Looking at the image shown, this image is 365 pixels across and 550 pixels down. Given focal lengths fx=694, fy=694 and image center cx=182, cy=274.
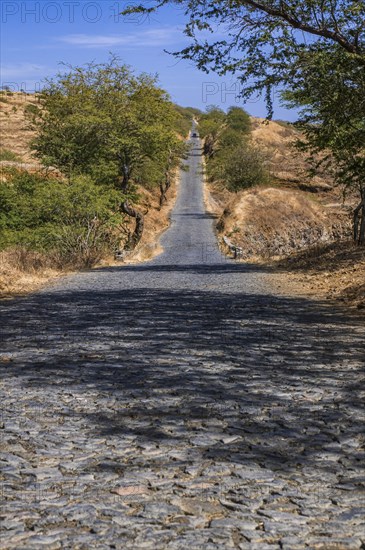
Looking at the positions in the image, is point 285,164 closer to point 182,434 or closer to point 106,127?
point 106,127

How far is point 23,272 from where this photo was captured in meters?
20.1

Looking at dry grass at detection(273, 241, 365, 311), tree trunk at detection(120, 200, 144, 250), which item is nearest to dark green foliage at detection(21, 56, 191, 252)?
tree trunk at detection(120, 200, 144, 250)

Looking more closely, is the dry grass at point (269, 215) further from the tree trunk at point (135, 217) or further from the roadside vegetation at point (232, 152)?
the roadside vegetation at point (232, 152)

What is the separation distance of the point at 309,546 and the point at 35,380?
4241mm

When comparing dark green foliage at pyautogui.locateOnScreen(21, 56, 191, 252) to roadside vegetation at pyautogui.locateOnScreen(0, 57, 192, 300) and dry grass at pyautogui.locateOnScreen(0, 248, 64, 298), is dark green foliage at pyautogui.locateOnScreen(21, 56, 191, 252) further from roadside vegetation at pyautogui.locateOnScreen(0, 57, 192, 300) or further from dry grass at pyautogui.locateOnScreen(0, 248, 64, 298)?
dry grass at pyautogui.locateOnScreen(0, 248, 64, 298)

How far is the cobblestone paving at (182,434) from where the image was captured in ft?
11.9

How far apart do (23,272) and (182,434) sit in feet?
51.3

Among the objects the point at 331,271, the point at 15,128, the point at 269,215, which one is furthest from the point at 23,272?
the point at 15,128

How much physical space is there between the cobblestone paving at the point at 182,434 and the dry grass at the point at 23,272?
6.03 metres

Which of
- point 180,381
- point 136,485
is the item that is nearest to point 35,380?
point 180,381

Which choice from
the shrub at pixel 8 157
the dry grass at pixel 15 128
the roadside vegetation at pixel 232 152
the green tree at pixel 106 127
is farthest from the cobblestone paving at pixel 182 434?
the roadside vegetation at pixel 232 152

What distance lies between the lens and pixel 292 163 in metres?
87.3

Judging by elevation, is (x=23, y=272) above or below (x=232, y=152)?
below

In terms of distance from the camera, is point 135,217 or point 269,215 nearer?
point 135,217
